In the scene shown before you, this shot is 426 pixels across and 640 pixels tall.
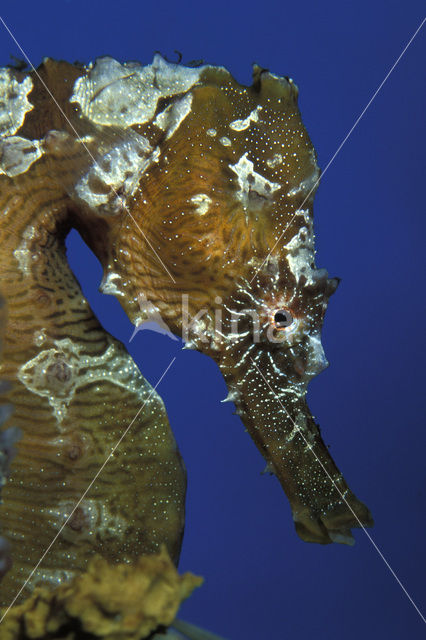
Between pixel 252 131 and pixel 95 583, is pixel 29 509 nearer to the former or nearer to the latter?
pixel 95 583

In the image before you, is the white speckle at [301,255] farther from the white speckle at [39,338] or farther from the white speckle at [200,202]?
the white speckle at [39,338]

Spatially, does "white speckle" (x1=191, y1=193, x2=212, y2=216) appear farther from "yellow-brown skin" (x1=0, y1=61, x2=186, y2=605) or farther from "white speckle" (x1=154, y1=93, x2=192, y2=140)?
"yellow-brown skin" (x1=0, y1=61, x2=186, y2=605)

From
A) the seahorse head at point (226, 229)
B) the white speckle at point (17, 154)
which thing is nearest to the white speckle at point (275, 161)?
the seahorse head at point (226, 229)

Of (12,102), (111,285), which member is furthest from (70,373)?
(12,102)

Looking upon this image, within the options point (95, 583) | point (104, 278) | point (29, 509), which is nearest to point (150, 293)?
point (104, 278)

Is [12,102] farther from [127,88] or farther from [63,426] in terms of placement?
[63,426]
